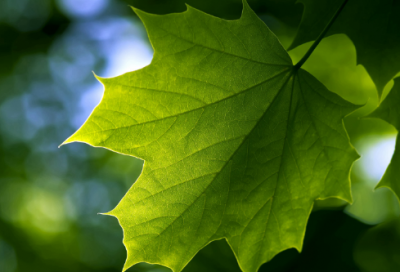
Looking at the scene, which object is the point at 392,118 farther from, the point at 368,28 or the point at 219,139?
the point at 219,139

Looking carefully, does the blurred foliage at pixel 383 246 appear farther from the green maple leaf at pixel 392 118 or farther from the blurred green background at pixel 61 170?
the green maple leaf at pixel 392 118

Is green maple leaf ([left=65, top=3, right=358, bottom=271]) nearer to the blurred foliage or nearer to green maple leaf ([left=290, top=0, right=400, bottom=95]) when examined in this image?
green maple leaf ([left=290, top=0, right=400, bottom=95])

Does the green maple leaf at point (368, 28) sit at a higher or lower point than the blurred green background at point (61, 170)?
higher

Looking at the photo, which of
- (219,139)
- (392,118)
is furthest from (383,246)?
(219,139)

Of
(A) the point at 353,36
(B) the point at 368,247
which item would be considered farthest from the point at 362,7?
(B) the point at 368,247

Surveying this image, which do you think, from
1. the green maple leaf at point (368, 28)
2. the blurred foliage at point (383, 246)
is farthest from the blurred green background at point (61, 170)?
the green maple leaf at point (368, 28)

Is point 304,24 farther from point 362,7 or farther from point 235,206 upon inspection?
point 235,206

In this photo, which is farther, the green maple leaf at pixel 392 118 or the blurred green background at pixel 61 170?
the blurred green background at pixel 61 170
